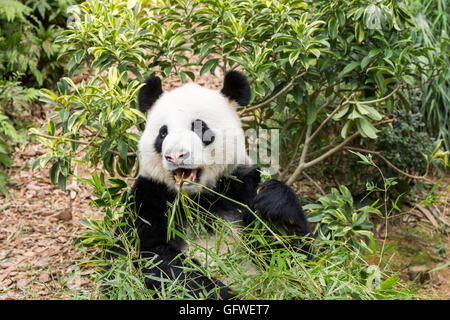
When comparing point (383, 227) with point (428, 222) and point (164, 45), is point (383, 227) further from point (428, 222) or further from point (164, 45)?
point (164, 45)

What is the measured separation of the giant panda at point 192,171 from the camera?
2.58m

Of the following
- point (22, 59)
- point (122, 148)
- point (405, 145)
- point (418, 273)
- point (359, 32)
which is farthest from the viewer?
point (22, 59)

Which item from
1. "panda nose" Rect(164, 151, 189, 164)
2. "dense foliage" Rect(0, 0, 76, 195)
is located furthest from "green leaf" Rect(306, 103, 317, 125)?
"dense foliage" Rect(0, 0, 76, 195)

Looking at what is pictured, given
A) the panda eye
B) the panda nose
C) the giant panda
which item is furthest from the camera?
the panda eye

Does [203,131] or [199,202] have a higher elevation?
[203,131]

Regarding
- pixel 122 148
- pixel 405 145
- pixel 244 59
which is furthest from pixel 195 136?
pixel 405 145

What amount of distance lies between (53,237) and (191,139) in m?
2.43

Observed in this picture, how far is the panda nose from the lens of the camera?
8.07 ft

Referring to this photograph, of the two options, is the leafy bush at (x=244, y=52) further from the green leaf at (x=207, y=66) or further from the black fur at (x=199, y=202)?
the black fur at (x=199, y=202)

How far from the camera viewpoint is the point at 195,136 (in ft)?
8.54

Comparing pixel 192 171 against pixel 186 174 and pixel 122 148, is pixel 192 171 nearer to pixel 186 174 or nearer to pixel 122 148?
pixel 186 174

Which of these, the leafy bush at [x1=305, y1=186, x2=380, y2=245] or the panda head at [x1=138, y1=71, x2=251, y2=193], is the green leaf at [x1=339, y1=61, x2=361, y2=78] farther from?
the panda head at [x1=138, y1=71, x2=251, y2=193]

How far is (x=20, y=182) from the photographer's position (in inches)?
196
